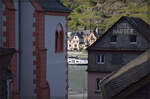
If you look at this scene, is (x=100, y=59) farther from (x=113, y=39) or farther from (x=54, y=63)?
(x=54, y=63)

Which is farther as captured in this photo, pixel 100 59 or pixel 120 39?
pixel 120 39

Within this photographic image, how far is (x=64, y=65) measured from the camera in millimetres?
22484

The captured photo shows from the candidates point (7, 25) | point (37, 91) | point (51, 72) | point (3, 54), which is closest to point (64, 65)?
point (51, 72)

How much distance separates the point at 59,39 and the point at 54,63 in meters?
1.41

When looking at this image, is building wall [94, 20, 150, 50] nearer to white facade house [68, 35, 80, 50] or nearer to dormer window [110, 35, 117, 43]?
dormer window [110, 35, 117, 43]

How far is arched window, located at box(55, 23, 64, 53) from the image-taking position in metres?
21.8

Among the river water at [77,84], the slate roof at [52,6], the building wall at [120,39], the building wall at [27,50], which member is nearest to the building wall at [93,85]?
the building wall at [120,39]

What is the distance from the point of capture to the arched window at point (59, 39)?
21781mm

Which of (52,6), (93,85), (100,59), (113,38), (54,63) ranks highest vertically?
(52,6)

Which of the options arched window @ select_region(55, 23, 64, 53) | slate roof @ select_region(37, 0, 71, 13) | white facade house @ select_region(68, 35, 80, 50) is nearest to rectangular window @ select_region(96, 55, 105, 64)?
arched window @ select_region(55, 23, 64, 53)

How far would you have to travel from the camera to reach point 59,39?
72.7 ft

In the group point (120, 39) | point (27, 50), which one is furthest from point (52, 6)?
point (120, 39)

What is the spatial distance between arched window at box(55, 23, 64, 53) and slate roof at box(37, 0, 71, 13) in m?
0.76

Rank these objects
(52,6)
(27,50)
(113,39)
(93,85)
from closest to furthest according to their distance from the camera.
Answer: (27,50) < (52,6) < (93,85) < (113,39)
